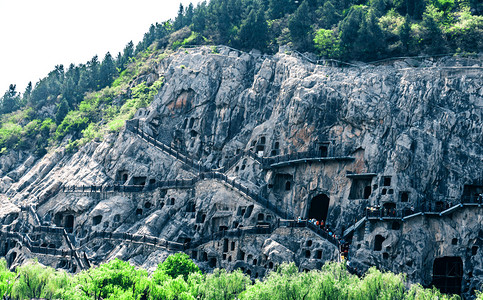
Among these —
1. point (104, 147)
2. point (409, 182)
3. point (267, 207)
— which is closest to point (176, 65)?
point (104, 147)

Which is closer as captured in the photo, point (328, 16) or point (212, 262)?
point (212, 262)

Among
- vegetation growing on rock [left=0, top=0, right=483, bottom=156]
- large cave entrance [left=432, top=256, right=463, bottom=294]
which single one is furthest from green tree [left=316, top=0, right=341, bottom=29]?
large cave entrance [left=432, top=256, right=463, bottom=294]

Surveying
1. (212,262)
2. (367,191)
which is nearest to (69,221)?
(212,262)

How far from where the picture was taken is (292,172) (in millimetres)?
77000

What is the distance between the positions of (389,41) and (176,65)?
107 feet

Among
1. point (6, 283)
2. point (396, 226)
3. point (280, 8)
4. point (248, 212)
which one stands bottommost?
point (6, 283)

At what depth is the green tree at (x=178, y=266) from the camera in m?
65.2

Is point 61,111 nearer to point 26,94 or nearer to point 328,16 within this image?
point 26,94

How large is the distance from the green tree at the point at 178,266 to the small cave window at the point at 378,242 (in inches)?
729

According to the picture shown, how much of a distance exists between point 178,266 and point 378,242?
20955 mm

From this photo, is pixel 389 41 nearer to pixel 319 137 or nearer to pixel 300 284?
pixel 319 137

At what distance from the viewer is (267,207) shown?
A: 72.1 metres

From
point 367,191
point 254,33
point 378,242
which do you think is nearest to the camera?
point 378,242

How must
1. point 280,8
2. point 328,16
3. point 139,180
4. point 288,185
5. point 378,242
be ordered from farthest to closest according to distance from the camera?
point 280,8
point 328,16
point 139,180
point 288,185
point 378,242
